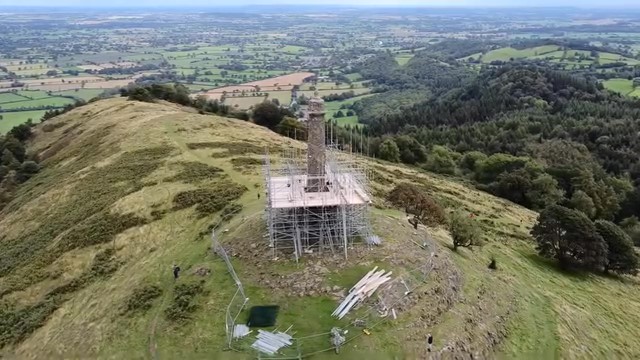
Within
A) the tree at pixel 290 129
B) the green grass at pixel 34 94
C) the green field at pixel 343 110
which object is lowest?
the green field at pixel 343 110

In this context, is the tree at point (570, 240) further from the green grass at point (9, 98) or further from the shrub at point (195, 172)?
the green grass at point (9, 98)

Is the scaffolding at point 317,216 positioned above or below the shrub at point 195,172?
above

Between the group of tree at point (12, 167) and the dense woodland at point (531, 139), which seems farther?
the dense woodland at point (531, 139)

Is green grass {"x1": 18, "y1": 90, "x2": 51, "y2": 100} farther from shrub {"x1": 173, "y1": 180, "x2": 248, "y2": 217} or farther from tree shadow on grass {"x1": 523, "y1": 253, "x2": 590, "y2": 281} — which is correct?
tree shadow on grass {"x1": 523, "y1": 253, "x2": 590, "y2": 281}

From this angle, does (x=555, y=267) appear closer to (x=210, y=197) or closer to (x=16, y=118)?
(x=210, y=197)

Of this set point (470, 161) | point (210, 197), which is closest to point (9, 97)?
point (470, 161)

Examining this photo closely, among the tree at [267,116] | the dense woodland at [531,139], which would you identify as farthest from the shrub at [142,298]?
the tree at [267,116]

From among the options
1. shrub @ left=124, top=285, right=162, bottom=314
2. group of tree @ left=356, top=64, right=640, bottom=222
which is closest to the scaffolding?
shrub @ left=124, top=285, right=162, bottom=314
